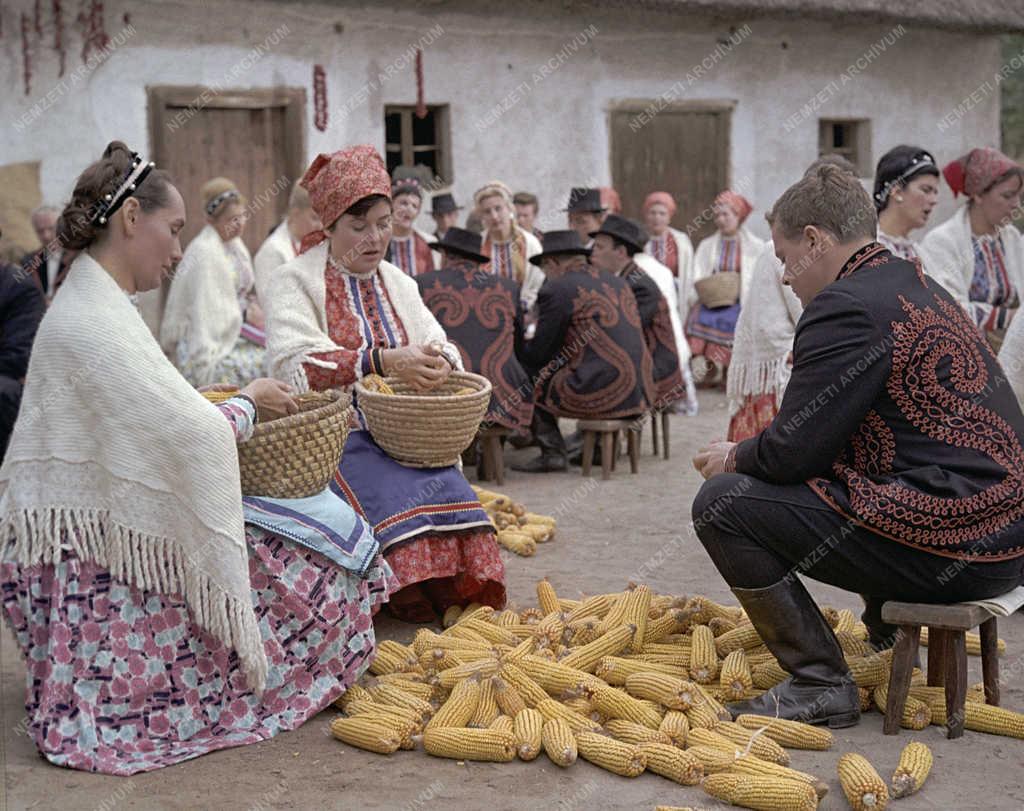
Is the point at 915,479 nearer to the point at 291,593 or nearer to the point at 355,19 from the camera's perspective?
the point at 291,593

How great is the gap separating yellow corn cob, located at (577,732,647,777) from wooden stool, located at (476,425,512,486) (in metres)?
4.49

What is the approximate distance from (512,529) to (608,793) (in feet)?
10.4

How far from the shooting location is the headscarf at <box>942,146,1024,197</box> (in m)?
6.83

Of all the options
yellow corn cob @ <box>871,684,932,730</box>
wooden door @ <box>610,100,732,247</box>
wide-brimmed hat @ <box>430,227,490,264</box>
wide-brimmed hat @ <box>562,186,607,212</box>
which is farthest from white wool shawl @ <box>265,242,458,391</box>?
wooden door @ <box>610,100,732,247</box>

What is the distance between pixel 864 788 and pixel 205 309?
6287mm

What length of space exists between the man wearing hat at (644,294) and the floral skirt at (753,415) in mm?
2558

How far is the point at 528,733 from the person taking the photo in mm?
3971

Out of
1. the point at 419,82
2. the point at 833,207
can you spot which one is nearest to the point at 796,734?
the point at 833,207

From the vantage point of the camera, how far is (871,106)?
53.6ft

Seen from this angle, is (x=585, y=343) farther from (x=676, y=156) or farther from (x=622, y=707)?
(x=676, y=156)

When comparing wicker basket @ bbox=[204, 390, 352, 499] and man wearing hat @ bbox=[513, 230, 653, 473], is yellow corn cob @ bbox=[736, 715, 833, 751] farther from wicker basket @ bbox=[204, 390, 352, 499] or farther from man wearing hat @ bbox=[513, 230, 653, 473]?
man wearing hat @ bbox=[513, 230, 653, 473]

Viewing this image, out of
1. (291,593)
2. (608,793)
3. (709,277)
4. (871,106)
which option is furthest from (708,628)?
(871,106)

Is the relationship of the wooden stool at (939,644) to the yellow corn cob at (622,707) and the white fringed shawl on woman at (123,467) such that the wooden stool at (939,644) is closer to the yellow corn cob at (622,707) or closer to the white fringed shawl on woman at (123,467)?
the yellow corn cob at (622,707)

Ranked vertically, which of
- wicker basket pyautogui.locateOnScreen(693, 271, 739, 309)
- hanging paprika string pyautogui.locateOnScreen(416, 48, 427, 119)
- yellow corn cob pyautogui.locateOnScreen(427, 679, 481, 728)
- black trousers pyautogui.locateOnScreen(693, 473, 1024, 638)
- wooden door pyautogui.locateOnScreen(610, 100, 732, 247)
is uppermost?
hanging paprika string pyautogui.locateOnScreen(416, 48, 427, 119)
